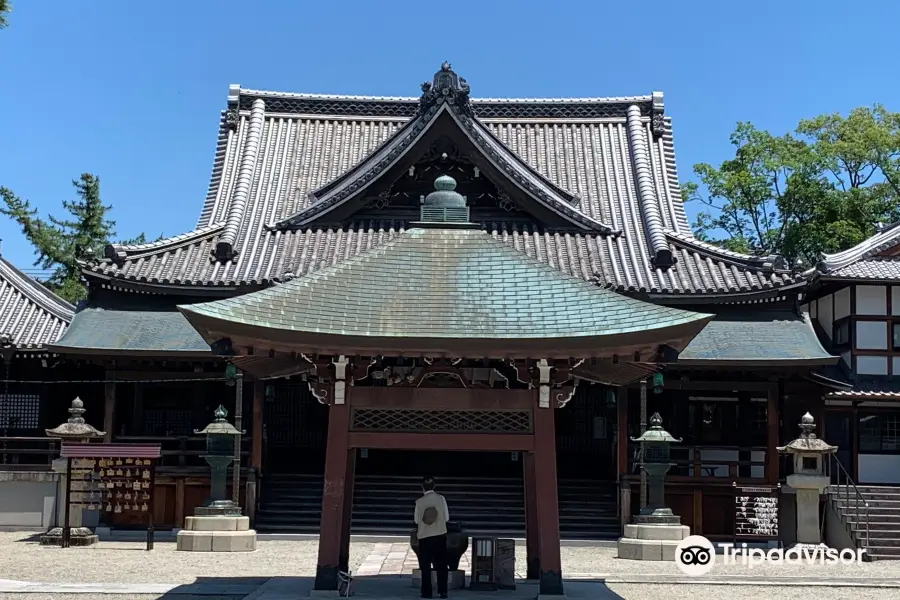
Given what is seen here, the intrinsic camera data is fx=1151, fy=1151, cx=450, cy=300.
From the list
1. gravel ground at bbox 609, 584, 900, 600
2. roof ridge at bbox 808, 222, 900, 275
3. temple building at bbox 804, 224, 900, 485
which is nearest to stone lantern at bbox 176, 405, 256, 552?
gravel ground at bbox 609, 584, 900, 600

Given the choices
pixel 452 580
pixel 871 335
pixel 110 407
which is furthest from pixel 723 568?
pixel 110 407

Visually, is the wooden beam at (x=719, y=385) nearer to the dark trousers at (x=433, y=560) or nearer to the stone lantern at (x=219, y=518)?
the stone lantern at (x=219, y=518)

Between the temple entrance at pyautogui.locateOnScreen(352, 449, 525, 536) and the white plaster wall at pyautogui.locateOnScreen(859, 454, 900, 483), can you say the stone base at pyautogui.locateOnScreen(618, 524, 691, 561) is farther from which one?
the white plaster wall at pyautogui.locateOnScreen(859, 454, 900, 483)

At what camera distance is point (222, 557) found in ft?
67.6

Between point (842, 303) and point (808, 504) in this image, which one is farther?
point (842, 303)

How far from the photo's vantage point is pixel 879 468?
28.9 meters

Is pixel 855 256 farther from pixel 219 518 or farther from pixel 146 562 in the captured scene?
pixel 146 562

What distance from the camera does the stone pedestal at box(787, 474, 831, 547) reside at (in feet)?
76.2

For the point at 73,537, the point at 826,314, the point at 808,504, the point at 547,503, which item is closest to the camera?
the point at 547,503

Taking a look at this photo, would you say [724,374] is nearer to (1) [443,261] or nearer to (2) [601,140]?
(2) [601,140]

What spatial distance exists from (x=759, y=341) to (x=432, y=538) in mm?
13594

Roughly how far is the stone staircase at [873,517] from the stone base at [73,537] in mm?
15224

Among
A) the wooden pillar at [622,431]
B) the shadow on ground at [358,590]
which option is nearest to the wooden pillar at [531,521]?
the shadow on ground at [358,590]

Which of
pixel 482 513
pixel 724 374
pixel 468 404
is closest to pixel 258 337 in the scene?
pixel 468 404
